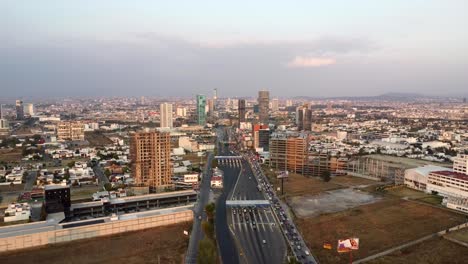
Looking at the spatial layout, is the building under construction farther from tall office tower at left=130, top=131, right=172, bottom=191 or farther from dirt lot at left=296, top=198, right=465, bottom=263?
tall office tower at left=130, top=131, right=172, bottom=191

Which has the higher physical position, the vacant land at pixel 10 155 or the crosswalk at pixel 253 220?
the vacant land at pixel 10 155

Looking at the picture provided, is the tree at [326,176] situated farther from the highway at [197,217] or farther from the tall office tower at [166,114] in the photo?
the tall office tower at [166,114]

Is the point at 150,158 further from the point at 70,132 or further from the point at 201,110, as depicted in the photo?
the point at 201,110

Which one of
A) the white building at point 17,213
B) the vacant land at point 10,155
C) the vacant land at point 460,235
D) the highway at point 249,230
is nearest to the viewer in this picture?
the highway at point 249,230

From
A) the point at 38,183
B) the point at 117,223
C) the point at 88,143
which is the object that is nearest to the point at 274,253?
the point at 117,223

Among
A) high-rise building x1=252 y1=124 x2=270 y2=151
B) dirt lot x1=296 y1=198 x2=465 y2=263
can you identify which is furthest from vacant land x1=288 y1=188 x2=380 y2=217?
high-rise building x1=252 y1=124 x2=270 y2=151

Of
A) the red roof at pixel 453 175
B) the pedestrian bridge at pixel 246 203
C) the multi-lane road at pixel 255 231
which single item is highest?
the red roof at pixel 453 175

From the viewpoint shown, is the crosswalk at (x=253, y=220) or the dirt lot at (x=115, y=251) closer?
the dirt lot at (x=115, y=251)

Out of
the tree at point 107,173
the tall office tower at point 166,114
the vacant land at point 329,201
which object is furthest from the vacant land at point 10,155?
the vacant land at point 329,201

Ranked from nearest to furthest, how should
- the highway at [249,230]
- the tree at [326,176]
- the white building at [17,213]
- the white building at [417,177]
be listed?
the highway at [249,230]
the white building at [17,213]
the white building at [417,177]
the tree at [326,176]
